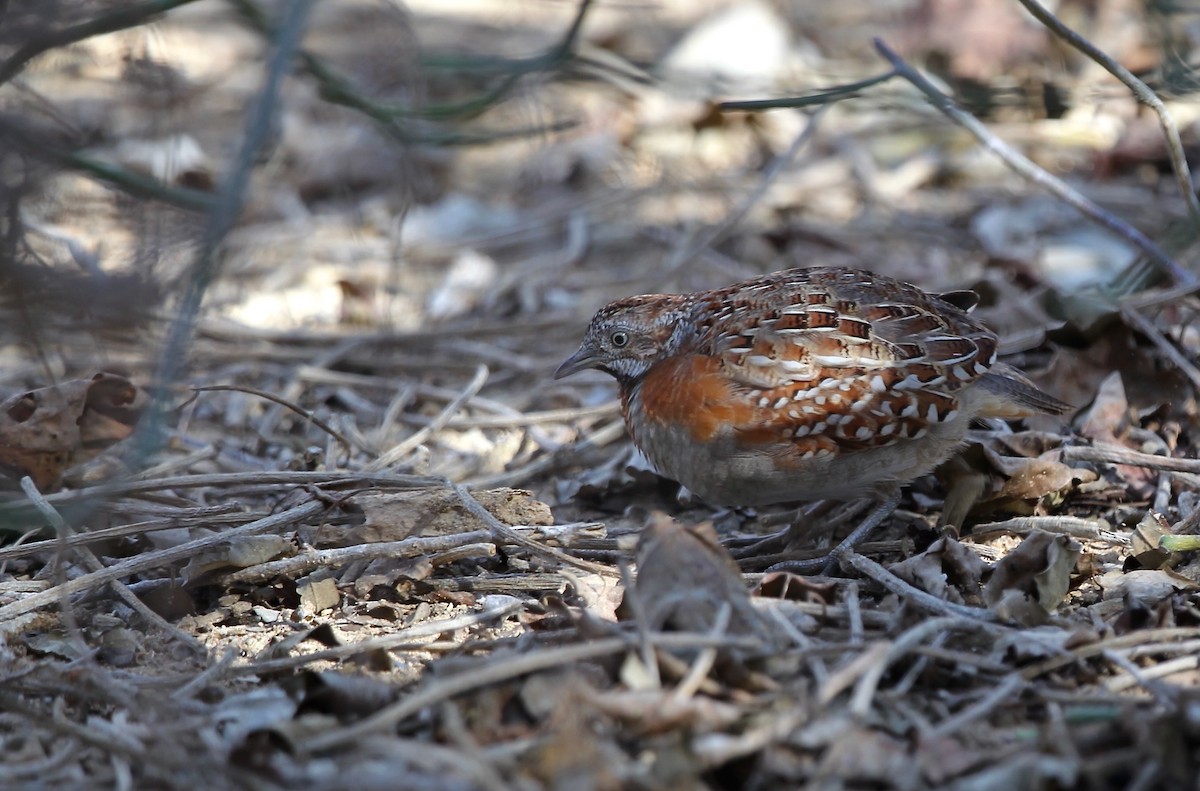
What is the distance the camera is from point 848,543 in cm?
482

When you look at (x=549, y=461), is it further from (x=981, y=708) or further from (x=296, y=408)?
(x=981, y=708)

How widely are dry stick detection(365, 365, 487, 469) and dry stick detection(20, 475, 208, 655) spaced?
128 centimetres

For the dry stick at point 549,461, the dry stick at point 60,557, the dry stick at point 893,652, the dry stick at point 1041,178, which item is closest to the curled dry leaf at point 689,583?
the dry stick at point 893,652

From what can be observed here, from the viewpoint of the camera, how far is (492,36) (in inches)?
438

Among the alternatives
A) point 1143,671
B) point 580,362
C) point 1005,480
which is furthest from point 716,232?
point 1143,671

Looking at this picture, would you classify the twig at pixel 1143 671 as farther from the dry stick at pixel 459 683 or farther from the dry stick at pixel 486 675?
the dry stick at pixel 459 683

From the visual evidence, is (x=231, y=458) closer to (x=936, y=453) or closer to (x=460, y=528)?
(x=460, y=528)

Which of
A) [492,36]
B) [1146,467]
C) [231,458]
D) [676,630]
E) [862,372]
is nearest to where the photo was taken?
[676,630]

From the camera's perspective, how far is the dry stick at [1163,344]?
18.4 ft

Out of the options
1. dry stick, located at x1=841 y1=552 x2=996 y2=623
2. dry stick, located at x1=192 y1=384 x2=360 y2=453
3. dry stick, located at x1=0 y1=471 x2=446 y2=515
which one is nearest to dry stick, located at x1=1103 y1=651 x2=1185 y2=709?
dry stick, located at x1=841 y1=552 x2=996 y2=623

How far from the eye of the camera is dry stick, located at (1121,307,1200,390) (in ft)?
18.4

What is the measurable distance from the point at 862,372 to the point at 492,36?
7347 mm

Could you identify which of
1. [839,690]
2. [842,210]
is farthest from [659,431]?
[842,210]

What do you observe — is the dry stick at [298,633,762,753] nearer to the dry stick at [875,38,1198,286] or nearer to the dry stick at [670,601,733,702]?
the dry stick at [670,601,733,702]
